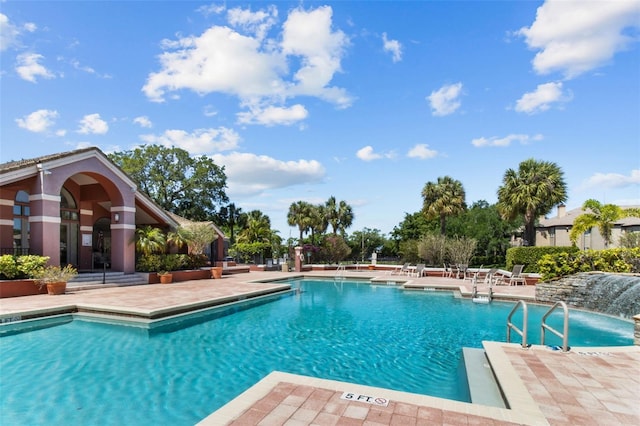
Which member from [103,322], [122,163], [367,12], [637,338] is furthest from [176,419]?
[122,163]

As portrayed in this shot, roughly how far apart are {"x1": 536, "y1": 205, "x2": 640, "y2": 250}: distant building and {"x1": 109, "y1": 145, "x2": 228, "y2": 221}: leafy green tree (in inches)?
1290

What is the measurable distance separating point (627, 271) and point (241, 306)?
15.3 m

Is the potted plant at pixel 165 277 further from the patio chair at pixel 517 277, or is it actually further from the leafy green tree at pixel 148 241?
the patio chair at pixel 517 277

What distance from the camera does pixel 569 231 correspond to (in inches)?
1329

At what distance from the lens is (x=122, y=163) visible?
34.2 m

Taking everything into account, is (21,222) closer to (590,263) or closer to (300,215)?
(300,215)

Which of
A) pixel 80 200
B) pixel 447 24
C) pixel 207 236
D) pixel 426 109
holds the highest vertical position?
pixel 447 24

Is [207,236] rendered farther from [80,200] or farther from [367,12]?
[367,12]

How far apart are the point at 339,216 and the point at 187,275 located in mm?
19676

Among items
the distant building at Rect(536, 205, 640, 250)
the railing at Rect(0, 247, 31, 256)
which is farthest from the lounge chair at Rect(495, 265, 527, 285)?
the railing at Rect(0, 247, 31, 256)

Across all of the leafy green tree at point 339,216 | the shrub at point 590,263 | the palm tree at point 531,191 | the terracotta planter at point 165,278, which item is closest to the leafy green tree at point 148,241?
the terracotta planter at point 165,278

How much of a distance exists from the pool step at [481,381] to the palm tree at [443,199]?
2183cm

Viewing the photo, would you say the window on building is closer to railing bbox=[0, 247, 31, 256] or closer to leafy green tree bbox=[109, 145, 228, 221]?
railing bbox=[0, 247, 31, 256]

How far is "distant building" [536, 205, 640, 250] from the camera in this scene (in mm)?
31453
